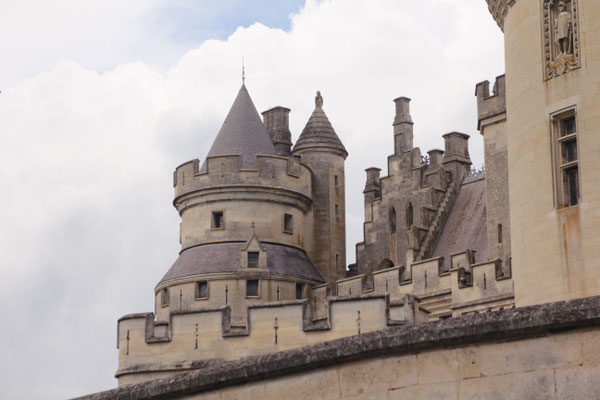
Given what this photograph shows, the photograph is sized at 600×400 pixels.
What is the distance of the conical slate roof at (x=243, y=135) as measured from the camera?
35.1 m

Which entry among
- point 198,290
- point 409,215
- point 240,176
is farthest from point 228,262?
point 409,215

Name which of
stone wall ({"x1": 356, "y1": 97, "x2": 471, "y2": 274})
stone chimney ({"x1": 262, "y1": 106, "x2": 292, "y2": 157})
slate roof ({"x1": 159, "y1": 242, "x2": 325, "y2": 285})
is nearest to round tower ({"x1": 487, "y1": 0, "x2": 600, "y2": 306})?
slate roof ({"x1": 159, "y1": 242, "x2": 325, "y2": 285})

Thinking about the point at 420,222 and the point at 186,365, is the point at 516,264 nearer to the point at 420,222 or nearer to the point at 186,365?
the point at 186,365

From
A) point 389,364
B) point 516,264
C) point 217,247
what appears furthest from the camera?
point 217,247

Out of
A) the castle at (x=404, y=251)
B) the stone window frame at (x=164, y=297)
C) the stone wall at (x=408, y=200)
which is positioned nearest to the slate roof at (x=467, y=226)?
the castle at (x=404, y=251)

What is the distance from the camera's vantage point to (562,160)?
1780cm

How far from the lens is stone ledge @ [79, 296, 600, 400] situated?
7188 millimetres

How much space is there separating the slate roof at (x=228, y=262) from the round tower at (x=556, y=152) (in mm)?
14835

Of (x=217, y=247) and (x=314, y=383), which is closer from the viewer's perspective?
(x=314, y=383)

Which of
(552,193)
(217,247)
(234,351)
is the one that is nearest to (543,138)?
(552,193)

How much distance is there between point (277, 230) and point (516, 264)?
16.0 m

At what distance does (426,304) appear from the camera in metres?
29.8

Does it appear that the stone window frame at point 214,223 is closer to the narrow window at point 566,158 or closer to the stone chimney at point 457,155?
the stone chimney at point 457,155

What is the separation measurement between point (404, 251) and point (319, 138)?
462 centimetres
